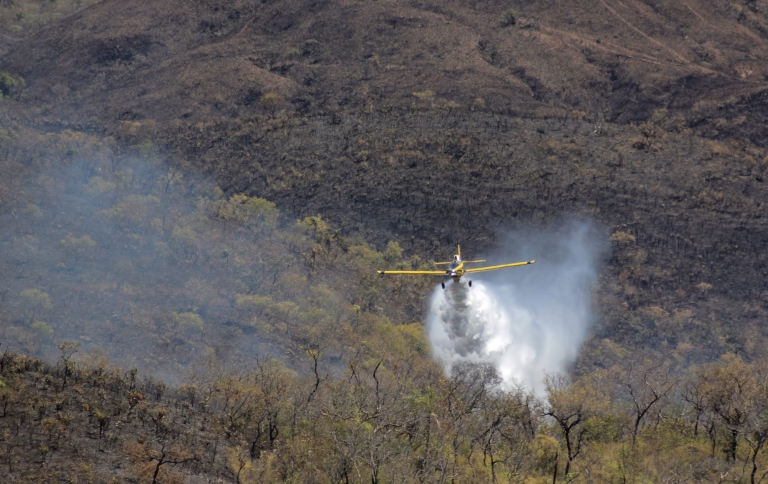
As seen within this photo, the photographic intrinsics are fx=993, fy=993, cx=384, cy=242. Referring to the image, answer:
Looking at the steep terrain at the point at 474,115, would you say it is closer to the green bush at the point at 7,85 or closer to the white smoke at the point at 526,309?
the green bush at the point at 7,85

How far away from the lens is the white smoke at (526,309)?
96500mm

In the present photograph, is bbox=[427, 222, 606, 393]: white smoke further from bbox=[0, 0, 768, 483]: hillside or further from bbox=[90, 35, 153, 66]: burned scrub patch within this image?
bbox=[90, 35, 153, 66]: burned scrub patch

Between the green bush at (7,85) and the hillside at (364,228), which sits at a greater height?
the hillside at (364,228)

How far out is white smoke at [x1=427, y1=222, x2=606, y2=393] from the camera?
96500mm

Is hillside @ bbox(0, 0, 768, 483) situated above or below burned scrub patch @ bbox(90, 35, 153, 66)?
above

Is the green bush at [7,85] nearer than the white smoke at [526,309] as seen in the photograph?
No

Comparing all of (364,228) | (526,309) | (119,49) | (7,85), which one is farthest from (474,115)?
(7,85)

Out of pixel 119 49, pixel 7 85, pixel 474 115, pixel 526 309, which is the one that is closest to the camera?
pixel 526 309

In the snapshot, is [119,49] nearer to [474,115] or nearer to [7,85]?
[7,85]

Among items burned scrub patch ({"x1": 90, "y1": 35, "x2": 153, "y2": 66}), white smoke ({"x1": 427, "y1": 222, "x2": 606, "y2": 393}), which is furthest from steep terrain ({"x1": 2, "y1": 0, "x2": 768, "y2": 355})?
white smoke ({"x1": 427, "y1": 222, "x2": 606, "y2": 393})

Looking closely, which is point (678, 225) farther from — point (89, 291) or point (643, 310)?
point (89, 291)

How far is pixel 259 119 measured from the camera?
140 meters

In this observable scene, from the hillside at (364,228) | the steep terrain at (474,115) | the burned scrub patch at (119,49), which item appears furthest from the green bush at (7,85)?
the burned scrub patch at (119,49)

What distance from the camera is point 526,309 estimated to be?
108188 millimetres
